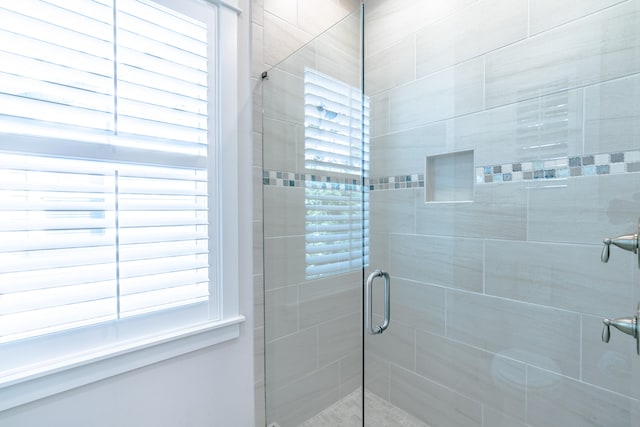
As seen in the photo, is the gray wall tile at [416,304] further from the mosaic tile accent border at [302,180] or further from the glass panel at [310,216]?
the mosaic tile accent border at [302,180]

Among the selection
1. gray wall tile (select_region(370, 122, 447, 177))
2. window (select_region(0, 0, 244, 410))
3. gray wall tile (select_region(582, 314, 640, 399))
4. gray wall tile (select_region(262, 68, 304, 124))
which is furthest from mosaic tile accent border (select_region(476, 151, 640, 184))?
window (select_region(0, 0, 244, 410))

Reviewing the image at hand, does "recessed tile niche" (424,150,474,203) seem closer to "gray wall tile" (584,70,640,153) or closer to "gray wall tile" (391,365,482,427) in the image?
"gray wall tile" (584,70,640,153)

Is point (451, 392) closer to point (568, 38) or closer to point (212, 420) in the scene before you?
point (212, 420)

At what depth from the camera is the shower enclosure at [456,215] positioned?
113 centimetres

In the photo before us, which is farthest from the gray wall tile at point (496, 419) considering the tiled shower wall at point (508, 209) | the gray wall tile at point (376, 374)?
the gray wall tile at point (376, 374)

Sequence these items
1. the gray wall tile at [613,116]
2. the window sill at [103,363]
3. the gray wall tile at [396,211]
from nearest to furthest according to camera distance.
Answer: the window sill at [103,363]
the gray wall tile at [613,116]
the gray wall tile at [396,211]

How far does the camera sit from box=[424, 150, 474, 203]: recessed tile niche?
1510 millimetres

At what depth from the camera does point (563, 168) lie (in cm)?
121

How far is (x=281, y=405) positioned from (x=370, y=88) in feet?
5.90

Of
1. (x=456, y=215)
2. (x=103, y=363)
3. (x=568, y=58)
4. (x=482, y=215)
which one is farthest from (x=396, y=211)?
(x=103, y=363)

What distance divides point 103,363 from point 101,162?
0.71 meters

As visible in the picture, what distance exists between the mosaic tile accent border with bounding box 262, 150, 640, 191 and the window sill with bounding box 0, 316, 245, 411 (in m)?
0.73

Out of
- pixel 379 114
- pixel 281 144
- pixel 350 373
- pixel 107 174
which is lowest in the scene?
pixel 350 373

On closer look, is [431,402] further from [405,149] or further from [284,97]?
[284,97]
